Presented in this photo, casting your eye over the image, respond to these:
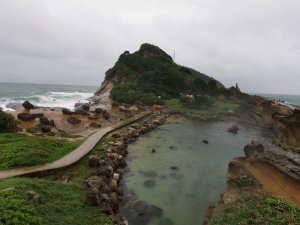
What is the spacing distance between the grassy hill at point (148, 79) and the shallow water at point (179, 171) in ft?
72.2

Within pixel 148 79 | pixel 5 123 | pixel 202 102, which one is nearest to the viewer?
pixel 5 123

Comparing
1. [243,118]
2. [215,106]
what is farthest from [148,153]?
[215,106]

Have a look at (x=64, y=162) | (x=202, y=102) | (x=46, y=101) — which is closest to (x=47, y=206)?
(x=64, y=162)

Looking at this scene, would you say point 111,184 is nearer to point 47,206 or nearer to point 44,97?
point 47,206

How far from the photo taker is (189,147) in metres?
24.1

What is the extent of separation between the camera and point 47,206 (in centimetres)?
940

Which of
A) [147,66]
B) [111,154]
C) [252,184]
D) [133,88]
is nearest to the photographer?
[252,184]

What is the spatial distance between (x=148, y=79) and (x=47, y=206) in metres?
53.5

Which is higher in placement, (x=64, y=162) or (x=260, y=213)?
(x=260, y=213)

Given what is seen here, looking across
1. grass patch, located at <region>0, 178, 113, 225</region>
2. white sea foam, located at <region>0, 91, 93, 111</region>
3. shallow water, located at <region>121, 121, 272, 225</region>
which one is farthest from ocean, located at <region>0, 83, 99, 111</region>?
grass patch, located at <region>0, 178, 113, 225</region>

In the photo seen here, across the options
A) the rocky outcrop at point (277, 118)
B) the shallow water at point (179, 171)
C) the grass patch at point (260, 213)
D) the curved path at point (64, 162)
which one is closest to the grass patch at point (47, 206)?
the curved path at point (64, 162)

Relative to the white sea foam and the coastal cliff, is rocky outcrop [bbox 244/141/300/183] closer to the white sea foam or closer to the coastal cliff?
the coastal cliff

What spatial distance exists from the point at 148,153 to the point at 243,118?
27632 millimetres

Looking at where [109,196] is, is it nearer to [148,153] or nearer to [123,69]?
[148,153]
